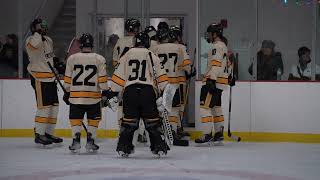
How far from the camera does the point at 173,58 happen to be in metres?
9.37

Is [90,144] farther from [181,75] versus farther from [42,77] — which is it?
[181,75]

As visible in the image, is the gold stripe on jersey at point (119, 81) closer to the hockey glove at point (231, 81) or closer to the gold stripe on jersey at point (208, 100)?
the gold stripe on jersey at point (208, 100)

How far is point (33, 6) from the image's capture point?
37.2 ft

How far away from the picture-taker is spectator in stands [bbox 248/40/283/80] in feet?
33.0

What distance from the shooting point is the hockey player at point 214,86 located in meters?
8.97

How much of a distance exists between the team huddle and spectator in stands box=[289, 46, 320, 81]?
3.77ft

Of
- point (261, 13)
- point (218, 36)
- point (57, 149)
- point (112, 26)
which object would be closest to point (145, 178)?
point (57, 149)

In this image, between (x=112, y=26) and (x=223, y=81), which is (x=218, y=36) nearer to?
(x=223, y=81)

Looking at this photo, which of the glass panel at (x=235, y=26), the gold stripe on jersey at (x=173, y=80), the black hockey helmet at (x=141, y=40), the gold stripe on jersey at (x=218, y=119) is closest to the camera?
the black hockey helmet at (x=141, y=40)

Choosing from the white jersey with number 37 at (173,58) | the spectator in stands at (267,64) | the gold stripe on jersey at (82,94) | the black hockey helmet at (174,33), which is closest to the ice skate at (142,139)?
the white jersey with number 37 at (173,58)

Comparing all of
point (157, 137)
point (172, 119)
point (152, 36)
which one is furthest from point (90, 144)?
point (152, 36)

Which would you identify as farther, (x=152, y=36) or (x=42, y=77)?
(x=152, y=36)

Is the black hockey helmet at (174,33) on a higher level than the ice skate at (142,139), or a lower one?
higher

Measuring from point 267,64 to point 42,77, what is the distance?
327cm
